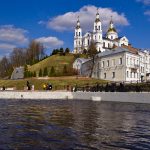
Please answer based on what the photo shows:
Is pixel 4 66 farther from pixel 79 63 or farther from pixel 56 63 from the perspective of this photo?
pixel 79 63

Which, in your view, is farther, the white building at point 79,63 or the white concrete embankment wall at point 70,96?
the white building at point 79,63

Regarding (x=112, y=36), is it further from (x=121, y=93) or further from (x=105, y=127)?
(x=105, y=127)

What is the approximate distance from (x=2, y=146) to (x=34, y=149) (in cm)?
112

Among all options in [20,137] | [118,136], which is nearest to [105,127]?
[118,136]

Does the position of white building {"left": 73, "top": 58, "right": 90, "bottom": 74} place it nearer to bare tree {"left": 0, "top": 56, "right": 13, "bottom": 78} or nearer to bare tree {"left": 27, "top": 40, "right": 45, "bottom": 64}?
bare tree {"left": 27, "top": 40, "right": 45, "bottom": 64}

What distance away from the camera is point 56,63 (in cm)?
13125

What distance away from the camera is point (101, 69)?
97438 mm

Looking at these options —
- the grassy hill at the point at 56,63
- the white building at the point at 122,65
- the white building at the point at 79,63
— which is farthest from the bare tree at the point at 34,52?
the white building at the point at 122,65

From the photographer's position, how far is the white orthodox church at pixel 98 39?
13875cm

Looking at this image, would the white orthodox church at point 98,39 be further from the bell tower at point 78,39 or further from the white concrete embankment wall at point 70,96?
the white concrete embankment wall at point 70,96

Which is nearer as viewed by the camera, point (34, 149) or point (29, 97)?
point (34, 149)

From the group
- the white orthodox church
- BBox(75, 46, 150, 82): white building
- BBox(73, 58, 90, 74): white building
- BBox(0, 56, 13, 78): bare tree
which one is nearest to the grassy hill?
BBox(73, 58, 90, 74): white building

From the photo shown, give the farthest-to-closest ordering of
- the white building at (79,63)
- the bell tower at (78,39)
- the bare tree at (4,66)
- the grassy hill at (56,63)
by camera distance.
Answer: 1. the bell tower at (78,39)
2. the bare tree at (4,66)
3. the grassy hill at (56,63)
4. the white building at (79,63)

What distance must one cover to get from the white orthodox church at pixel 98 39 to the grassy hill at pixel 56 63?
467 inches
